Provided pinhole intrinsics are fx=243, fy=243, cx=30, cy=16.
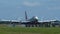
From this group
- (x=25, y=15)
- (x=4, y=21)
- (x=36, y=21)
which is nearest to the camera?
(x=36, y=21)

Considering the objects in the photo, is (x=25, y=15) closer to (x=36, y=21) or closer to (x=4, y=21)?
(x=4, y=21)

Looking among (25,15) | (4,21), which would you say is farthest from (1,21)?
(25,15)

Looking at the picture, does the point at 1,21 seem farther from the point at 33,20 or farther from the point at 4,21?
the point at 33,20

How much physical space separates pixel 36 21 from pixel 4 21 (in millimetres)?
29245

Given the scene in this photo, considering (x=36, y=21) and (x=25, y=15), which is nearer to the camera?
(x=36, y=21)

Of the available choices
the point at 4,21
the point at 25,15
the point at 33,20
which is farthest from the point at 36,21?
the point at 25,15

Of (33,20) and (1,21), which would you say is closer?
(33,20)

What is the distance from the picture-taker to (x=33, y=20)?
293 ft

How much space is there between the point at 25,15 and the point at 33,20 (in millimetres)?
40159

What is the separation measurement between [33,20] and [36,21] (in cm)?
130

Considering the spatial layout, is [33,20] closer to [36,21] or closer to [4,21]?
[36,21]

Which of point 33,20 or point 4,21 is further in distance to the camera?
point 4,21

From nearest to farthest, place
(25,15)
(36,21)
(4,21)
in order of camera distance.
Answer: (36,21) → (4,21) → (25,15)

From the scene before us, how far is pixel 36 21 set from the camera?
88562mm
